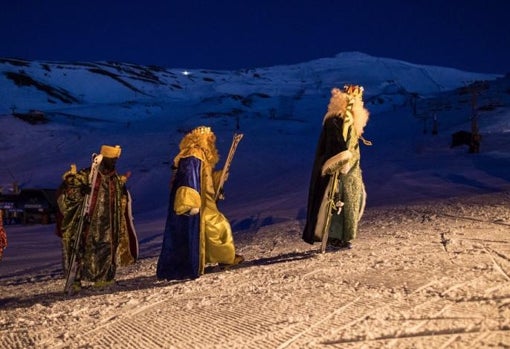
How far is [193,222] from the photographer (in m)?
6.26

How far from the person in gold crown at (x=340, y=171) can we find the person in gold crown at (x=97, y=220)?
2.62m

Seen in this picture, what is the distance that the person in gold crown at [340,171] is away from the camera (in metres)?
7.01

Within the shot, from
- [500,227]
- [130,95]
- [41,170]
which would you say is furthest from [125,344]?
[130,95]

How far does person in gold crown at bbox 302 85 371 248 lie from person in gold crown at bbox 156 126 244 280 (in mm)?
1333

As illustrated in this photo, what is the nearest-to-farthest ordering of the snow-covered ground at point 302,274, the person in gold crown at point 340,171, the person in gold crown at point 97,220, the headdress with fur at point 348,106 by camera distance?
the snow-covered ground at point 302,274, the person in gold crown at point 97,220, the person in gold crown at point 340,171, the headdress with fur at point 348,106

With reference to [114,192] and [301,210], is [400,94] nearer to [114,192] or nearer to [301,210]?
[301,210]

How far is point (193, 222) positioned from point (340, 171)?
2.13 metres

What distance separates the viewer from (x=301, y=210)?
15898mm

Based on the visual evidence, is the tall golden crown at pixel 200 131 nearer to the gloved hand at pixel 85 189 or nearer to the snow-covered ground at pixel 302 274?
the gloved hand at pixel 85 189

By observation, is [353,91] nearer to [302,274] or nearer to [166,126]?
[302,274]

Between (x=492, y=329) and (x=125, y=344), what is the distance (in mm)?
2528

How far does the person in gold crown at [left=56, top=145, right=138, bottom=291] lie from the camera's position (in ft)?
21.2

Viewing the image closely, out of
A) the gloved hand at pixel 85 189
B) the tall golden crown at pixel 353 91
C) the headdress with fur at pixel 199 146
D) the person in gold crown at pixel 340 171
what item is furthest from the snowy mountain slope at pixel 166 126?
the gloved hand at pixel 85 189

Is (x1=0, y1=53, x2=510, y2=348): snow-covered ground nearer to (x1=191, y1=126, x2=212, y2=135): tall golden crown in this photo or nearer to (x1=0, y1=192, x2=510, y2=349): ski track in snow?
(x1=0, y1=192, x2=510, y2=349): ski track in snow
